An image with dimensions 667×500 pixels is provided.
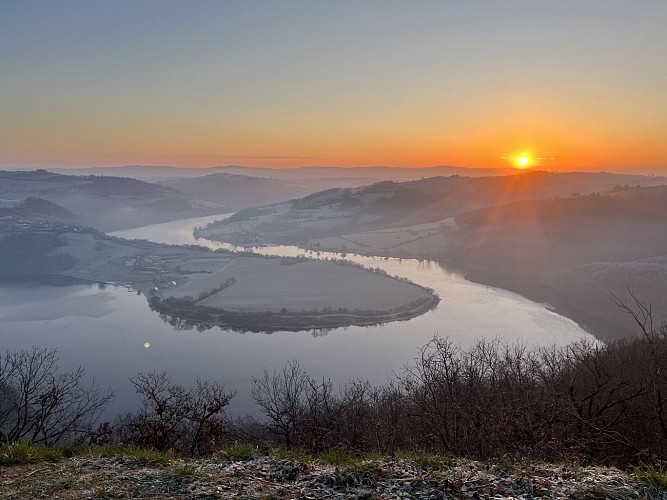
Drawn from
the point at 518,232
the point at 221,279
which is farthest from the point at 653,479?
the point at 518,232

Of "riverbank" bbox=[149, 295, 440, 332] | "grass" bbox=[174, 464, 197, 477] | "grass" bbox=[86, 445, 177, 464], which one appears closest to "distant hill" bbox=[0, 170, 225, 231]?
"riverbank" bbox=[149, 295, 440, 332]

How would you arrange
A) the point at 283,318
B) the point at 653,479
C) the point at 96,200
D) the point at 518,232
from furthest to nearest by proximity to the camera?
the point at 96,200 → the point at 518,232 → the point at 283,318 → the point at 653,479

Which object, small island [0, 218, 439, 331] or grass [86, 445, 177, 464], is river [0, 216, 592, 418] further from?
grass [86, 445, 177, 464]

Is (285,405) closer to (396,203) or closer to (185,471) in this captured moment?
(185,471)

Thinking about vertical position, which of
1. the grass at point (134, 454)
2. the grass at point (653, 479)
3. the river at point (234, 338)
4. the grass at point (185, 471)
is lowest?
the river at point (234, 338)

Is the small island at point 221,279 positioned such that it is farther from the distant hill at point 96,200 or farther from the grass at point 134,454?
the grass at point 134,454

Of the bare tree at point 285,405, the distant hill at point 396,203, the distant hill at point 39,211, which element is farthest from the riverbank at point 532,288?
the distant hill at point 39,211
